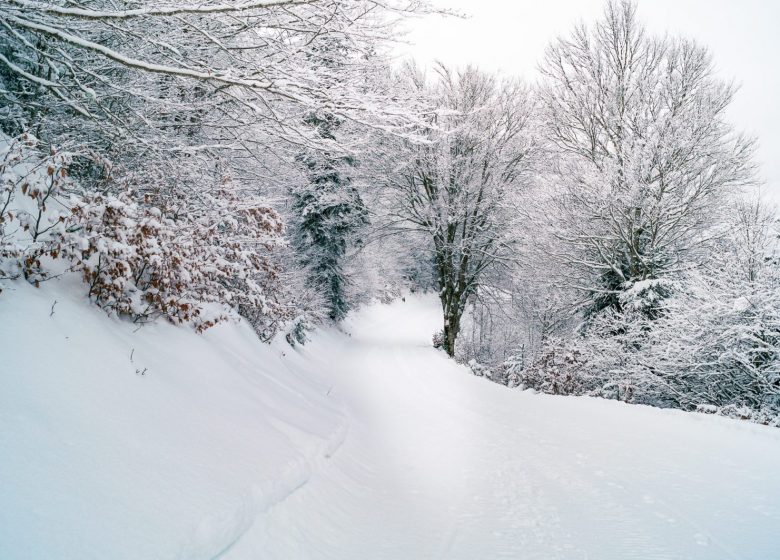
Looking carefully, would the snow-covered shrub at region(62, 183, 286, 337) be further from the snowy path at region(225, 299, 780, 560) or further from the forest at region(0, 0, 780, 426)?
the snowy path at region(225, 299, 780, 560)

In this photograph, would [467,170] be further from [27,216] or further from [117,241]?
[27,216]

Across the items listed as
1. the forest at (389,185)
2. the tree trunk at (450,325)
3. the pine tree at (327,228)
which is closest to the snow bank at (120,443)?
the forest at (389,185)

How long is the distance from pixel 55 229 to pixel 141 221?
2.29 feet

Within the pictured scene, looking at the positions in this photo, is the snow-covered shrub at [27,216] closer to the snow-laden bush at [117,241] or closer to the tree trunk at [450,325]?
the snow-laden bush at [117,241]

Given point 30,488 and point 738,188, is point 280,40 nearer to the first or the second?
point 30,488

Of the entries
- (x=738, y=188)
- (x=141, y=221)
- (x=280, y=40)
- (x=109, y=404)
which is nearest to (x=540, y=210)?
(x=738, y=188)

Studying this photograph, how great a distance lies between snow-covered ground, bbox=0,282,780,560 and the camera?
242cm

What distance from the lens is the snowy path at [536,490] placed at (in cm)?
342

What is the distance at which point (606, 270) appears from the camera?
14031 millimetres

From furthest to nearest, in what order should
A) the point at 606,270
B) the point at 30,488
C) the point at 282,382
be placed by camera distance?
the point at 606,270, the point at 282,382, the point at 30,488

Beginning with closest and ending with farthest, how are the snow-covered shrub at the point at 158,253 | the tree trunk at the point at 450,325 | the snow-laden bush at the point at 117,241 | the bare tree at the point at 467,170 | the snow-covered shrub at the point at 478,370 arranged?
the snow-laden bush at the point at 117,241
the snow-covered shrub at the point at 158,253
the snow-covered shrub at the point at 478,370
the bare tree at the point at 467,170
the tree trunk at the point at 450,325

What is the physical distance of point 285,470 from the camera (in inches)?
147

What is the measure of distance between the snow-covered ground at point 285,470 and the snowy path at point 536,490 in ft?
0.07

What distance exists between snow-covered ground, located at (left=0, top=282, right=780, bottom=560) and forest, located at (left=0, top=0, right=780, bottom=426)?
921mm
